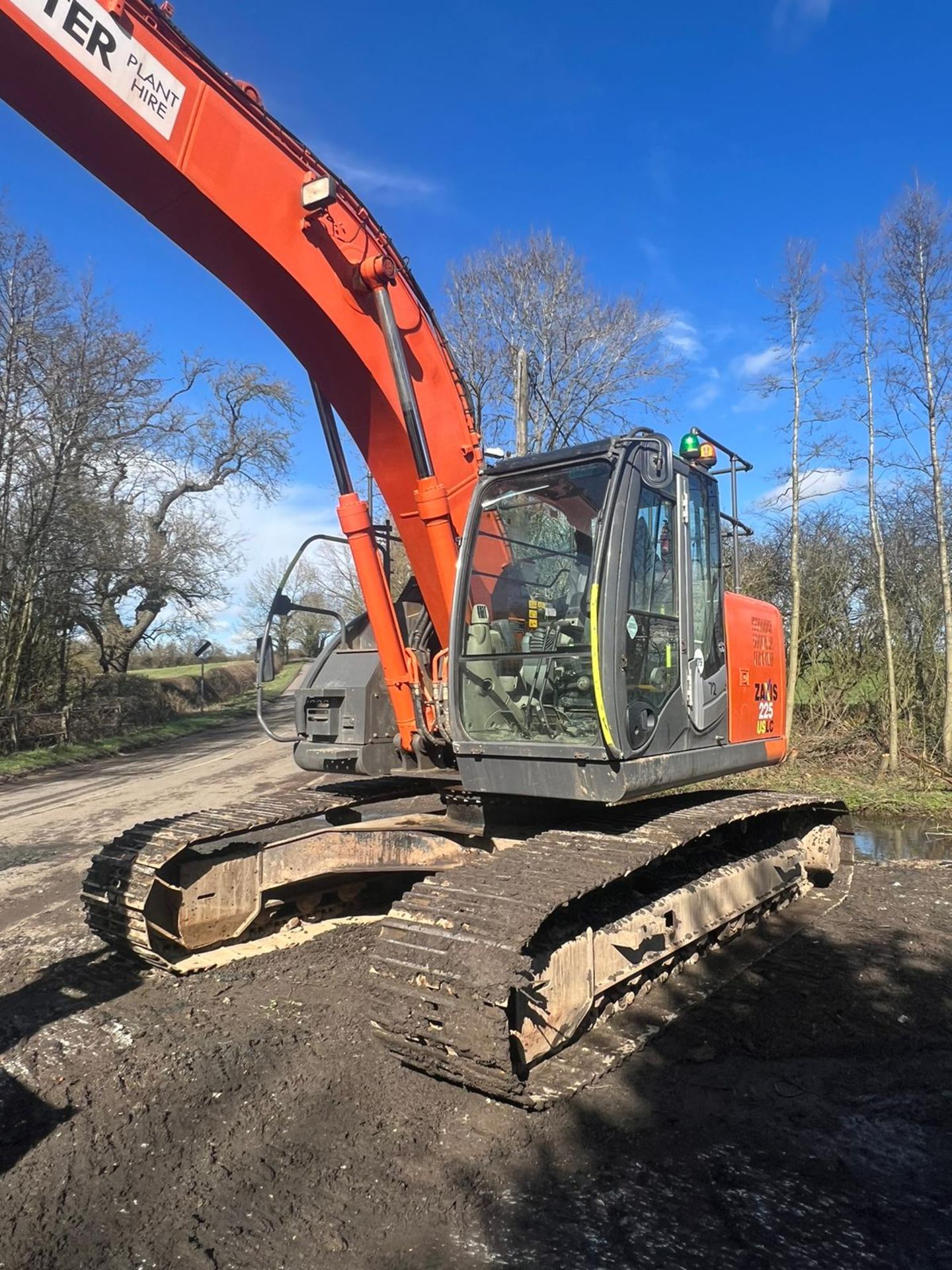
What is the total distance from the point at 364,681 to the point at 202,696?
25863 mm

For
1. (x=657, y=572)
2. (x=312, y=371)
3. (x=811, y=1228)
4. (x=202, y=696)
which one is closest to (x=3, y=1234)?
(x=811, y=1228)

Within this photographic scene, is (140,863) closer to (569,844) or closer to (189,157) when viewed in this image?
(569,844)

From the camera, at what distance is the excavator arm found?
3842 mm

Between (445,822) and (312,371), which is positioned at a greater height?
(312,371)

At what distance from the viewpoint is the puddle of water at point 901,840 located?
30.7ft

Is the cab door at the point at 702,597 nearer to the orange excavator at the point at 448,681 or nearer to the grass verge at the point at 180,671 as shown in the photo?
the orange excavator at the point at 448,681

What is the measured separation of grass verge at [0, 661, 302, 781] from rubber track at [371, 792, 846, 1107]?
8.00 m

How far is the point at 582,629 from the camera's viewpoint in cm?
414

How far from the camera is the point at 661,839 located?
4391 mm

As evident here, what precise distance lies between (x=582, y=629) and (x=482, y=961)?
1565 millimetres

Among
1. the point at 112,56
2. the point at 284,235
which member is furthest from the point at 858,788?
the point at 112,56

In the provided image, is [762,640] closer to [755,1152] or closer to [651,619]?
[651,619]

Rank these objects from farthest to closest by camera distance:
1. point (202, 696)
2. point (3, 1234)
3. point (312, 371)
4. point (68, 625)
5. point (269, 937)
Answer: point (202, 696)
point (68, 625)
point (269, 937)
point (312, 371)
point (3, 1234)

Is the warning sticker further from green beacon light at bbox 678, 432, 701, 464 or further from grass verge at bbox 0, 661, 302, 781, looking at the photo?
grass verge at bbox 0, 661, 302, 781
